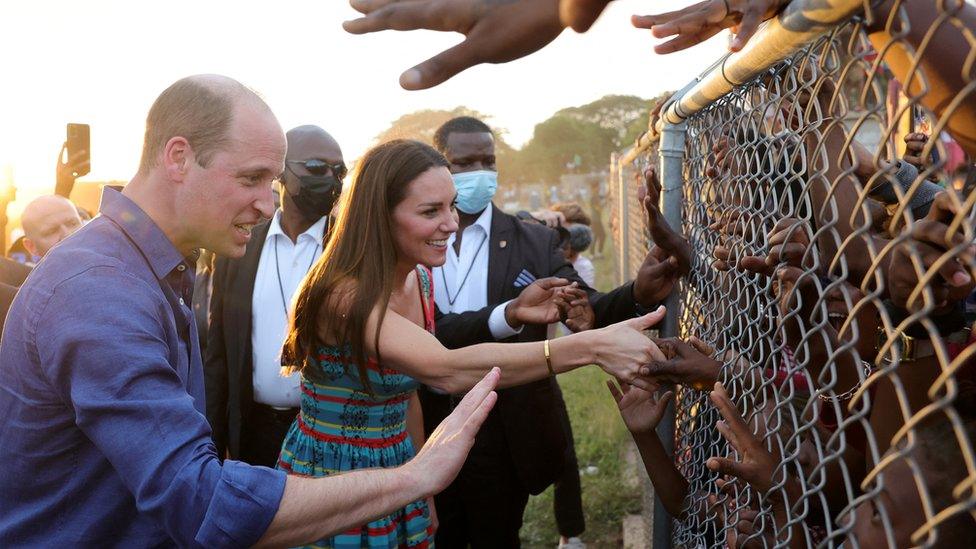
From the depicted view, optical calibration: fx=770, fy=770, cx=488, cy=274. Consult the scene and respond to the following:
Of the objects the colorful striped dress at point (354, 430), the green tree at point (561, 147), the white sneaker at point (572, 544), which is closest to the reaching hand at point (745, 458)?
the colorful striped dress at point (354, 430)

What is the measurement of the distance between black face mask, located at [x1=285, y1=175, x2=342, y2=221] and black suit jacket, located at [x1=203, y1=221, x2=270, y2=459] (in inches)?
10.5

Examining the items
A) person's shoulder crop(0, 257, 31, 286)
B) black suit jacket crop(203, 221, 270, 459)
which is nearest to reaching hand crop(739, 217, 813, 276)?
black suit jacket crop(203, 221, 270, 459)

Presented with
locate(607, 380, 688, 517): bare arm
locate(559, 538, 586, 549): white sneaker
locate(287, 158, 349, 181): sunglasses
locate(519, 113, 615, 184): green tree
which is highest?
locate(519, 113, 615, 184): green tree

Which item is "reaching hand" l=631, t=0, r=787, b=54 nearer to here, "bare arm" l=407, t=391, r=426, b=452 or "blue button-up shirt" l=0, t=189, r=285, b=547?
"blue button-up shirt" l=0, t=189, r=285, b=547

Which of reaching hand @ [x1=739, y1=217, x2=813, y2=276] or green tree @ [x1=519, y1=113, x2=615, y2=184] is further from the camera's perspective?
green tree @ [x1=519, y1=113, x2=615, y2=184]

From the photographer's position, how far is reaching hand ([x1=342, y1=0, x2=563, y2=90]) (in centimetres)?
94

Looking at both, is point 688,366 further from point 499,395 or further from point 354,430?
point 499,395

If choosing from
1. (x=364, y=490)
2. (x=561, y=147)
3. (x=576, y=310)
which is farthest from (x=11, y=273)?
(x=561, y=147)

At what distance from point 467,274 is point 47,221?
3065mm

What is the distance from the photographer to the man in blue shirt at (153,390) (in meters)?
1.65

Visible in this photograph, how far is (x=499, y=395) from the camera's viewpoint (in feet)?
11.7

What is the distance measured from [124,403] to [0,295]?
9.29 ft

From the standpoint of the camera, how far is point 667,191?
279 centimetres

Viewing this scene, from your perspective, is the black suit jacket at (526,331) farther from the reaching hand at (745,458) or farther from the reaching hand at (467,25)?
the reaching hand at (467,25)
